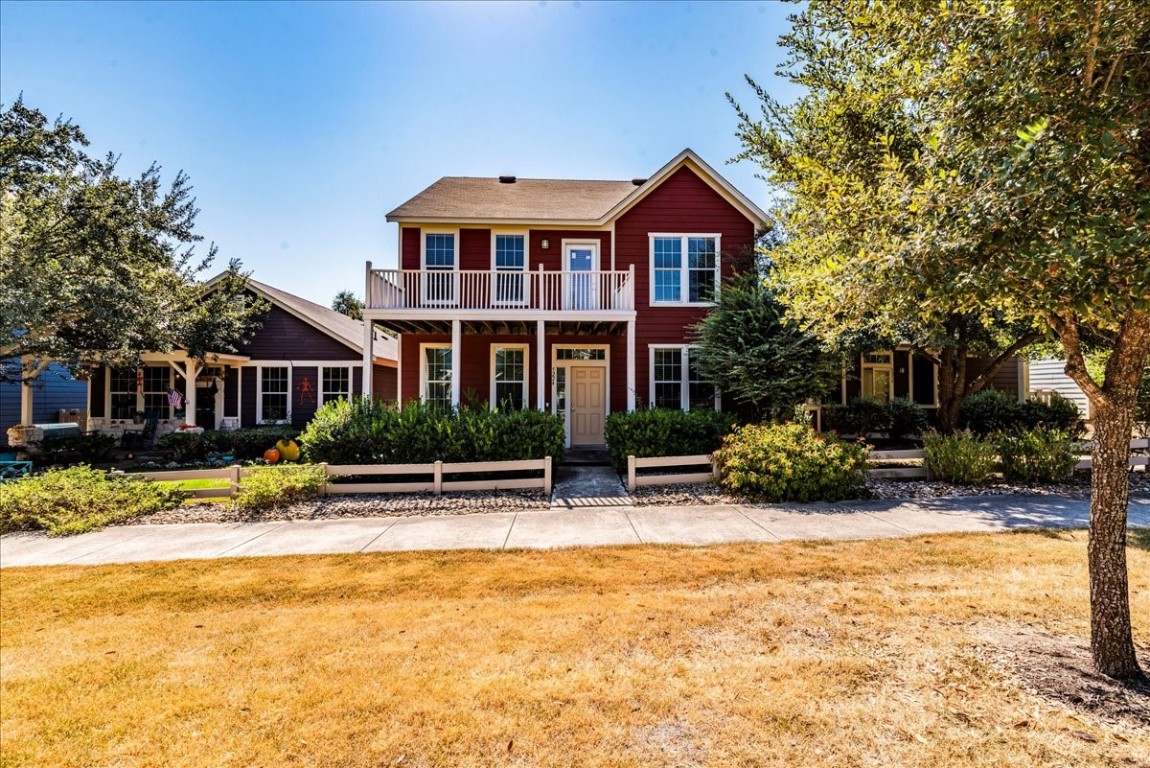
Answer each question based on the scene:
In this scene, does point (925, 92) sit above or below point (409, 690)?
above

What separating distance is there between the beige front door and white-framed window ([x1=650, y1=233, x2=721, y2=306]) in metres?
2.68

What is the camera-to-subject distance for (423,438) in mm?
9328

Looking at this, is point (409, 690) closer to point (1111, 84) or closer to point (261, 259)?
point (1111, 84)

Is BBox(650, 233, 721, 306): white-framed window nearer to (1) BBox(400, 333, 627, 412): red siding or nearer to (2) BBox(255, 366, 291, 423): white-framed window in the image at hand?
(1) BBox(400, 333, 627, 412): red siding

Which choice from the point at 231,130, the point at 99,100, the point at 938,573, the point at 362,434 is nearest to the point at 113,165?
the point at 231,130

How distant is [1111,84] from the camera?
8.29 ft

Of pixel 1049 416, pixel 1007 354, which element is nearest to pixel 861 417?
pixel 1007 354

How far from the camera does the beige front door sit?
13.3 meters

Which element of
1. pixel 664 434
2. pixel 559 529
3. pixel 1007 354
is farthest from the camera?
pixel 1007 354

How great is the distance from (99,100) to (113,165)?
18.1 feet

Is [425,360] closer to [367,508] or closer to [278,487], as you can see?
[278,487]

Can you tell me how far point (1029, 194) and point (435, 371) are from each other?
41.4 ft

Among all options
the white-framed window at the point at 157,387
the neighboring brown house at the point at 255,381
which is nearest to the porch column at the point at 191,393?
the neighboring brown house at the point at 255,381

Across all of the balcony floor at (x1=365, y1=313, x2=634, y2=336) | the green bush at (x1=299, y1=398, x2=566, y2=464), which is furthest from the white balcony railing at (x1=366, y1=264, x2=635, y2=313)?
the green bush at (x1=299, y1=398, x2=566, y2=464)
